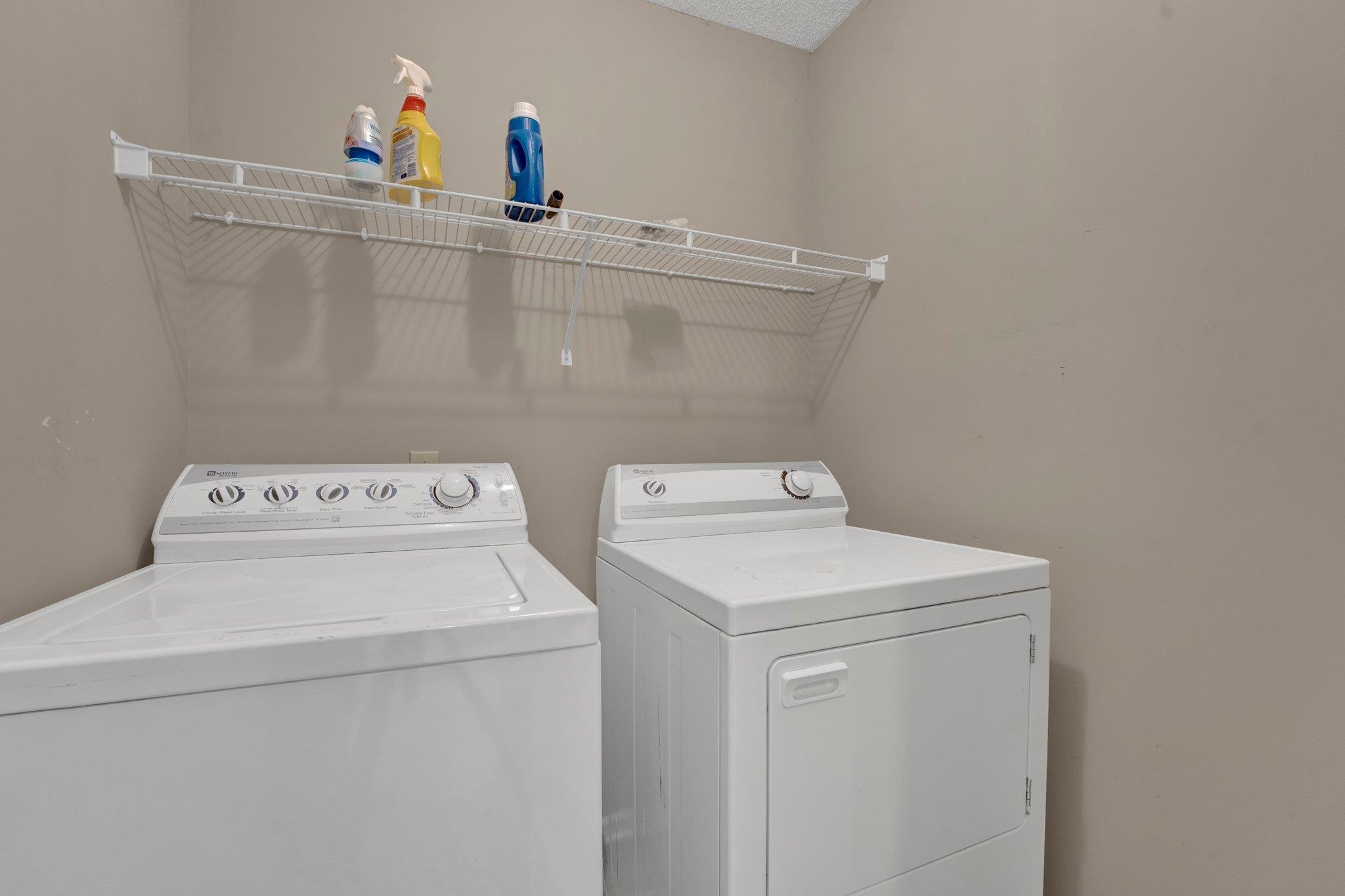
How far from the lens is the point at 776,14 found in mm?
1872

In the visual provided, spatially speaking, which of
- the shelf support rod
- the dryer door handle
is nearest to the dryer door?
the dryer door handle

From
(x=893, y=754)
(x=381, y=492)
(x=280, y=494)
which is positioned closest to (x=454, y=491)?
(x=381, y=492)

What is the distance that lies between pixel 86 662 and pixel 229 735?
150 mm

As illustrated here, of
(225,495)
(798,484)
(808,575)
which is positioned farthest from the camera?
(798,484)

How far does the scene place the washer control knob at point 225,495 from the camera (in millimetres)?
1169

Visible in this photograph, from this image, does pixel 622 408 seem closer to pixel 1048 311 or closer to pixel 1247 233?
pixel 1048 311

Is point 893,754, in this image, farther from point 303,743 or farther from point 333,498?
point 333,498

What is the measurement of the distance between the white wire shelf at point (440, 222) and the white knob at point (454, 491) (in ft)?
1.52

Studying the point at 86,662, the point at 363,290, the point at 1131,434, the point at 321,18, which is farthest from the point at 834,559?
the point at 321,18

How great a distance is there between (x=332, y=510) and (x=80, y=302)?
0.52 meters

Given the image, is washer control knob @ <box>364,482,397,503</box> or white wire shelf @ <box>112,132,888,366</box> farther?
washer control knob @ <box>364,482,397,503</box>

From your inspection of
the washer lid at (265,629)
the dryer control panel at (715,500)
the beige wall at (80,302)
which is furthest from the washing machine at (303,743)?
the dryer control panel at (715,500)

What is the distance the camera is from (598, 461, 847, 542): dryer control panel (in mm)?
1462

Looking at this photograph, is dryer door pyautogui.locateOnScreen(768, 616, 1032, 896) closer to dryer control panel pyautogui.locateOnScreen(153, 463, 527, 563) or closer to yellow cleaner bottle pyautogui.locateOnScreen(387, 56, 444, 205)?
dryer control panel pyautogui.locateOnScreen(153, 463, 527, 563)
